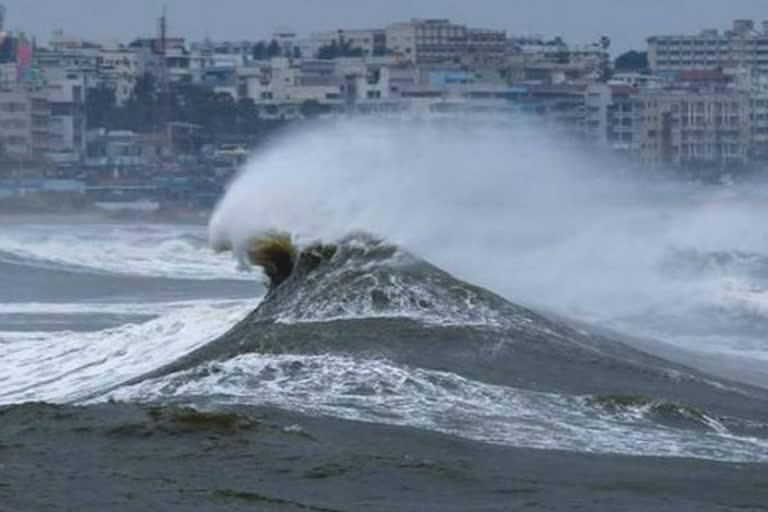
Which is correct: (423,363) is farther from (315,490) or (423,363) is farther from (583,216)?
(583,216)

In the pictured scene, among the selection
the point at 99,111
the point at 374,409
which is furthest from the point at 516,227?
the point at 99,111

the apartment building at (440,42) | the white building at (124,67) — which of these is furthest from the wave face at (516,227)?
the apartment building at (440,42)

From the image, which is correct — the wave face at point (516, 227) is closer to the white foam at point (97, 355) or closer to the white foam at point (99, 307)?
the white foam at point (97, 355)

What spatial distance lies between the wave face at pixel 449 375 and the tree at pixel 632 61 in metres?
111

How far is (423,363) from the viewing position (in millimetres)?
18594

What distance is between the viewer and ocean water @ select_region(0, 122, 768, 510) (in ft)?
49.8

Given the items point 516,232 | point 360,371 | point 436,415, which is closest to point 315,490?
point 436,415

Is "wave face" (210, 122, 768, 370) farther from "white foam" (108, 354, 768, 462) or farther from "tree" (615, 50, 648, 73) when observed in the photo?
"tree" (615, 50, 648, 73)

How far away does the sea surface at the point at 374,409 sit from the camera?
14148 millimetres

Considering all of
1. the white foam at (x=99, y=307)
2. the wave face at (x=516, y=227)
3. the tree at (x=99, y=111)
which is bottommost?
the tree at (x=99, y=111)

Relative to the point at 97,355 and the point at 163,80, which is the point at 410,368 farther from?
the point at 163,80

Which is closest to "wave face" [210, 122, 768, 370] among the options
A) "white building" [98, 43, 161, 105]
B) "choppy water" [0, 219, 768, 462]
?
"choppy water" [0, 219, 768, 462]

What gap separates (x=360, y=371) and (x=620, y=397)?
68.7 inches

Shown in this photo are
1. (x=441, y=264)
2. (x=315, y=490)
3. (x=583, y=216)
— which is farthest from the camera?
(x=583, y=216)
